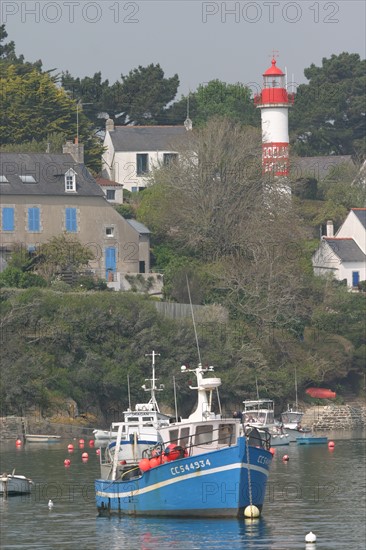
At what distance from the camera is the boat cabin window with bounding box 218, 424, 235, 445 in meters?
52.4

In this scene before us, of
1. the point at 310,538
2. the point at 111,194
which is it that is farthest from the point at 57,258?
the point at 310,538

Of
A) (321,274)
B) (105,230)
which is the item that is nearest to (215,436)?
(105,230)

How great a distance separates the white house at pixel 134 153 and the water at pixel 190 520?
177 feet

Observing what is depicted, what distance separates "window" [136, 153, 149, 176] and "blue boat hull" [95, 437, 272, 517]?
72.7 meters

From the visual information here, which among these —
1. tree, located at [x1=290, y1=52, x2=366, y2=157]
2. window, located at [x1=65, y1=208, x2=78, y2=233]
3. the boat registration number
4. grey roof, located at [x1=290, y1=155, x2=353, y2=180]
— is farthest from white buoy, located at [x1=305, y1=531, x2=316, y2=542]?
tree, located at [x1=290, y1=52, x2=366, y2=157]

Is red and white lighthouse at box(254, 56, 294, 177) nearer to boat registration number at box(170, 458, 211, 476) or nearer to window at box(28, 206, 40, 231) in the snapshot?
window at box(28, 206, 40, 231)

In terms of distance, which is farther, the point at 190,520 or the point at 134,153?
the point at 134,153

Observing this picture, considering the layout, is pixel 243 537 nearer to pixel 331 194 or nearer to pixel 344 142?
pixel 331 194

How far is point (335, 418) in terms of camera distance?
96375 mm

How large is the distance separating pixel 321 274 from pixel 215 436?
58251 mm

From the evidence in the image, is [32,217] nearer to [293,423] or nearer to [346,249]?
[293,423]

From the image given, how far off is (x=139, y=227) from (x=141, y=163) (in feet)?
71.4

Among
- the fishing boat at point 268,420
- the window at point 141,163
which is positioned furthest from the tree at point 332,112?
the fishing boat at point 268,420

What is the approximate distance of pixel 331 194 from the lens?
12294 centimetres
